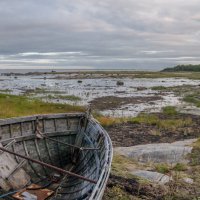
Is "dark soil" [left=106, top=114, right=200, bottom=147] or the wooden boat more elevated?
the wooden boat

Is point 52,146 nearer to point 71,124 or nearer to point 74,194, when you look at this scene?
point 71,124

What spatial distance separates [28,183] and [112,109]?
26.4 m

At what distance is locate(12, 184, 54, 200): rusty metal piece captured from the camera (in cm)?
970

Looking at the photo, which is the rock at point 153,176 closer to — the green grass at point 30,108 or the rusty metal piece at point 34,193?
the rusty metal piece at point 34,193

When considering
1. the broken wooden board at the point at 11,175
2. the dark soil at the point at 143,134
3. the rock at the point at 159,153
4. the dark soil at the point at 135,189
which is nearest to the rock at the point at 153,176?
the dark soil at the point at 135,189

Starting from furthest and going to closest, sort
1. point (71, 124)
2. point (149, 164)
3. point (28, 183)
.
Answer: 1. point (149, 164)
2. point (71, 124)
3. point (28, 183)

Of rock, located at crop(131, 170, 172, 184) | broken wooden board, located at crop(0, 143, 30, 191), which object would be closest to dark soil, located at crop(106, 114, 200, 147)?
rock, located at crop(131, 170, 172, 184)

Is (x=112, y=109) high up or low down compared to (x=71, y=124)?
down

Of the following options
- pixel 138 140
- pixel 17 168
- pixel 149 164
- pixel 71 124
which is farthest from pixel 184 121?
pixel 17 168

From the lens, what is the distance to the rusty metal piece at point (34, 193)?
9703mm

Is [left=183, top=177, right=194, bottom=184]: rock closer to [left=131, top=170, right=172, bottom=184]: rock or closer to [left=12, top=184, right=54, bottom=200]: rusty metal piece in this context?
[left=131, top=170, right=172, bottom=184]: rock

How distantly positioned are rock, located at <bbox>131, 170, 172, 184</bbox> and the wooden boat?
2.31 metres

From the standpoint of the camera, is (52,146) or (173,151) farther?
(173,151)

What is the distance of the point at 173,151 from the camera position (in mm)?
16438
